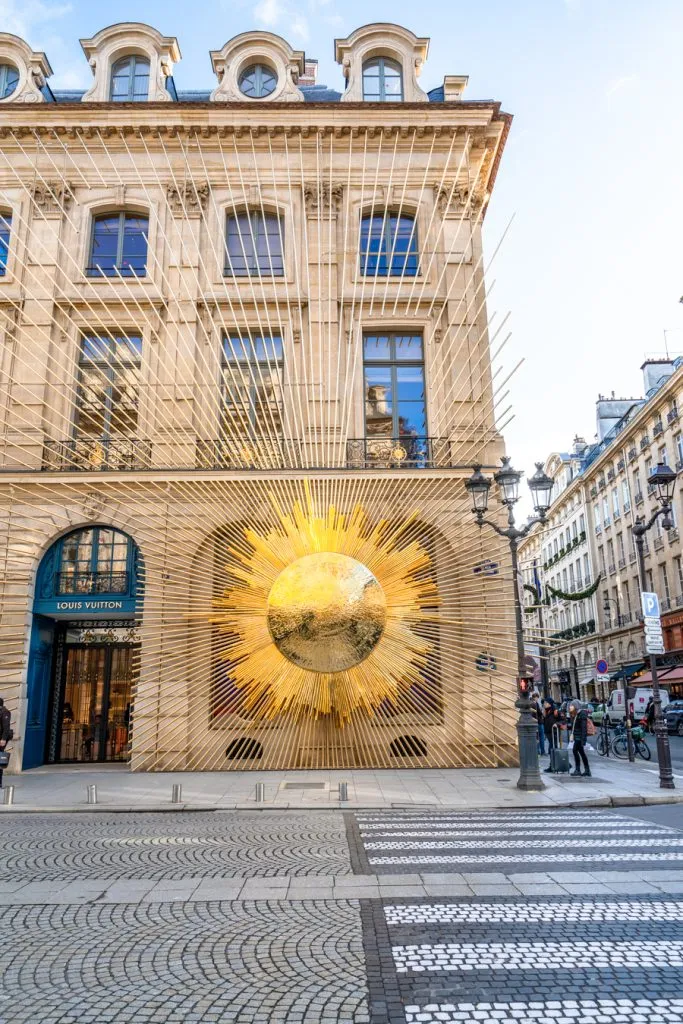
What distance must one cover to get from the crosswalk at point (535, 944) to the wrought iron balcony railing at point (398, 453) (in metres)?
8.08

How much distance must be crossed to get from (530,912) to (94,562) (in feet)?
39.3

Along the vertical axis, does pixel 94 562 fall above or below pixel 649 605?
above

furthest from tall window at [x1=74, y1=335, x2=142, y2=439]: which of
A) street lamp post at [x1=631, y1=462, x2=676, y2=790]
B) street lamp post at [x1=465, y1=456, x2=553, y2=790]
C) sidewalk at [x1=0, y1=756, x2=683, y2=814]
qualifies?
street lamp post at [x1=631, y1=462, x2=676, y2=790]

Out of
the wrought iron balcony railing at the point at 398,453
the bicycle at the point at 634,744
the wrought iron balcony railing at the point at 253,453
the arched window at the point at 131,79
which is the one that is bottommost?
the bicycle at the point at 634,744

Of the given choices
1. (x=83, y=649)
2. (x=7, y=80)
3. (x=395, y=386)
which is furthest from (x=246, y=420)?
(x=7, y=80)

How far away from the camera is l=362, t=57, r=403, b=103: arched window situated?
57.3 feet

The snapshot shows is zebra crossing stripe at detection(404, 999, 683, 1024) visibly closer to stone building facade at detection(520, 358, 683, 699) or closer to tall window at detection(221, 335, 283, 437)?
tall window at detection(221, 335, 283, 437)

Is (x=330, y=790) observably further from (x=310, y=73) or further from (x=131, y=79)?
(x=310, y=73)

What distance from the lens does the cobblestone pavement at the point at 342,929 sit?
3512mm

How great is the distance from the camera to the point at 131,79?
57.6 feet

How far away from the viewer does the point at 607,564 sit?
47312 mm

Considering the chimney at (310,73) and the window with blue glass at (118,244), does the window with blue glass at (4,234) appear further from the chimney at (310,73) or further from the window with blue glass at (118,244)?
the chimney at (310,73)

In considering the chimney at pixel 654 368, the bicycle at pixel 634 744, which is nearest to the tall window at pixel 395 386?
the bicycle at pixel 634 744

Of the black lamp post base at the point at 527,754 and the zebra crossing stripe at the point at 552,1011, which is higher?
the black lamp post base at the point at 527,754
